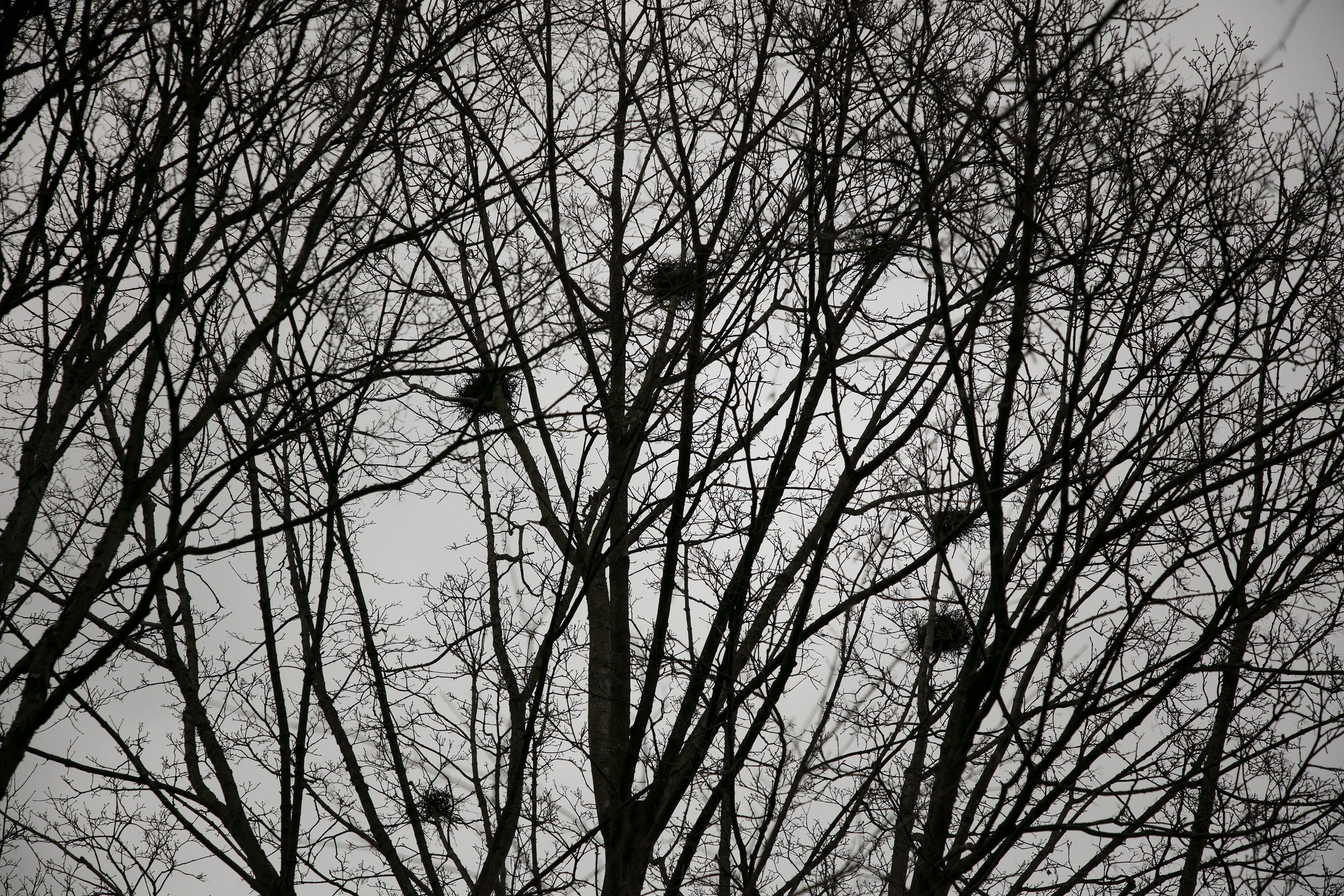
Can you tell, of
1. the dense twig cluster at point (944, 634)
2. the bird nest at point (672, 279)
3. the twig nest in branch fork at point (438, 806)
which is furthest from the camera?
the dense twig cluster at point (944, 634)

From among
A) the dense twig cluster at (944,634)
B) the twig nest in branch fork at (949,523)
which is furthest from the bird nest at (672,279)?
the dense twig cluster at (944,634)

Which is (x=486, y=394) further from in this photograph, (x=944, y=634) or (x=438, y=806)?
(x=944, y=634)

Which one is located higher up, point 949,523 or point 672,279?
point 672,279

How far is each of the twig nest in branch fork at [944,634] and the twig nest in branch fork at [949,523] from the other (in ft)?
4.21

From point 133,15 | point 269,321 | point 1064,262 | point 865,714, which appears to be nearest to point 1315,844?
point 865,714

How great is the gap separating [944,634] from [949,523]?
1.87 metres

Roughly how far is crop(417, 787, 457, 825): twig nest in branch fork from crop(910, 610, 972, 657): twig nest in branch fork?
8.91 feet

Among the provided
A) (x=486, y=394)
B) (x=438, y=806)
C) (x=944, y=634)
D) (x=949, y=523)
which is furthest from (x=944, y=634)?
(x=486, y=394)

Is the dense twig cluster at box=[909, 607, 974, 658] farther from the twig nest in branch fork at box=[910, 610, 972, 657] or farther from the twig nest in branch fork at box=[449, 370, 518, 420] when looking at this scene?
the twig nest in branch fork at box=[449, 370, 518, 420]

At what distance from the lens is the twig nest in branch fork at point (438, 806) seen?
457 centimetres

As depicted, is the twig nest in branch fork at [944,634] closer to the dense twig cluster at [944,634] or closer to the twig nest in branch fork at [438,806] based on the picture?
the dense twig cluster at [944,634]

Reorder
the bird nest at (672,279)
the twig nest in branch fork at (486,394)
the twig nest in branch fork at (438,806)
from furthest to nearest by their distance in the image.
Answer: the twig nest in branch fork at (438,806)
the bird nest at (672,279)
the twig nest in branch fork at (486,394)

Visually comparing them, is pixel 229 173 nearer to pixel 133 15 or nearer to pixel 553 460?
pixel 133 15

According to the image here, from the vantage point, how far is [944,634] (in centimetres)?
550
